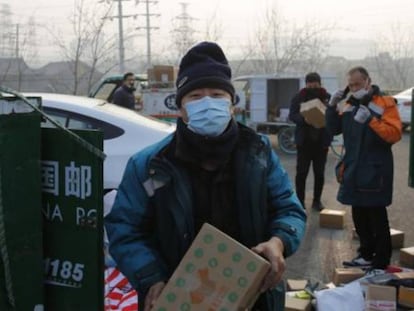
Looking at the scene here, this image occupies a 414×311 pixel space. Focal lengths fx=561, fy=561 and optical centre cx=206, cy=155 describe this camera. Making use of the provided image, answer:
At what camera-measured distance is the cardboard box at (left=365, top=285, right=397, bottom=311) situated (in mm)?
3750

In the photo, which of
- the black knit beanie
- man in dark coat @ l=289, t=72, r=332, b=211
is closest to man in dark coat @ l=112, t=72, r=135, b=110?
man in dark coat @ l=289, t=72, r=332, b=211

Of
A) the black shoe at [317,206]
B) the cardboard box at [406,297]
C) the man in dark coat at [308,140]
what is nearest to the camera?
the cardboard box at [406,297]

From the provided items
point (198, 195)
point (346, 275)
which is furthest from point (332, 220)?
point (198, 195)

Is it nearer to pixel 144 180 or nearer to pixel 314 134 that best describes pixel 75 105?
pixel 314 134

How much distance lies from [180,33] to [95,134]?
93.9 ft

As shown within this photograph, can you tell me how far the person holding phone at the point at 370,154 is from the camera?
15.0 feet

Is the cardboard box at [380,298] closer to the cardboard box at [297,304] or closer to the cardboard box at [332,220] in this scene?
the cardboard box at [297,304]

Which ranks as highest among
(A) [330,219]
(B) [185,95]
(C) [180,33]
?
(C) [180,33]

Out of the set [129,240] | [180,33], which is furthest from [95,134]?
[180,33]

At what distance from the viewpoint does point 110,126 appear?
5.46 metres

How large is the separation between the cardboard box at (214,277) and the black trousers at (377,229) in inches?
130

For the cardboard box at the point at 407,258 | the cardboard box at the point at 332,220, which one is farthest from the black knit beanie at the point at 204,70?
the cardboard box at the point at 332,220

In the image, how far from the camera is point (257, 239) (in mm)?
1853

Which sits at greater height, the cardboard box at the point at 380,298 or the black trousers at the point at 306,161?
the black trousers at the point at 306,161
